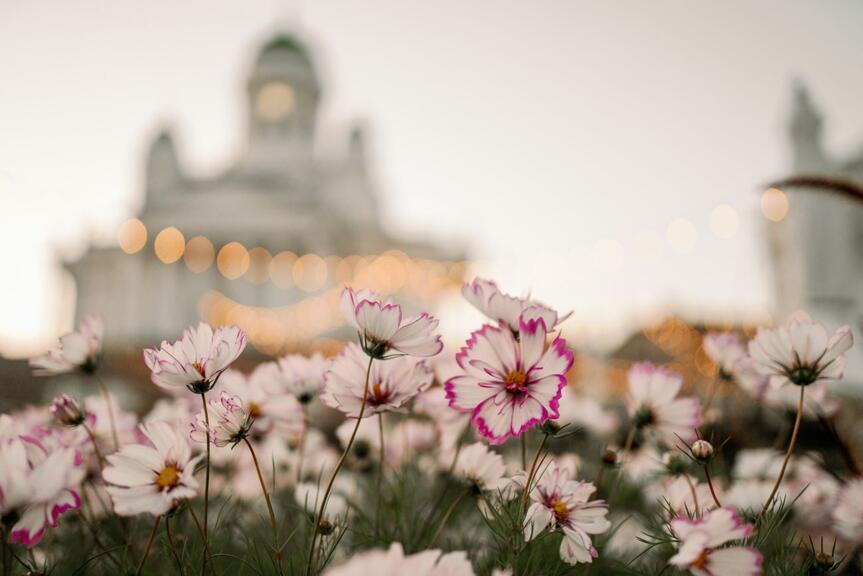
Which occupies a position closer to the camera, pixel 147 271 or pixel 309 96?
pixel 147 271

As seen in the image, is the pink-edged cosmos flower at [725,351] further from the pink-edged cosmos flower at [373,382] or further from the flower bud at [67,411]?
the flower bud at [67,411]

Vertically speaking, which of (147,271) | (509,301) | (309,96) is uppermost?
(309,96)

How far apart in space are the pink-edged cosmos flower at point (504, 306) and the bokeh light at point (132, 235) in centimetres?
2426

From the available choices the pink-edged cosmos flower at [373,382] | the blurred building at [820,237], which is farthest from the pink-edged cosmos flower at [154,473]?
the blurred building at [820,237]

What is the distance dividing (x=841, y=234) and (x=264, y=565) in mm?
15576

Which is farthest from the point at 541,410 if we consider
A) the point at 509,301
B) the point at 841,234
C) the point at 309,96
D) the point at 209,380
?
the point at 309,96

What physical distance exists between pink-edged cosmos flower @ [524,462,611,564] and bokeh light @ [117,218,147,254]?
2434 cm

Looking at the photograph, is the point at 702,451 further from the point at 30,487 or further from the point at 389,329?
the point at 30,487

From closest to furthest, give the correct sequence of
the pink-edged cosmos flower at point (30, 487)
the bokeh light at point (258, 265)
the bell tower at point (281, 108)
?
1. the pink-edged cosmos flower at point (30, 487)
2. the bokeh light at point (258, 265)
3. the bell tower at point (281, 108)

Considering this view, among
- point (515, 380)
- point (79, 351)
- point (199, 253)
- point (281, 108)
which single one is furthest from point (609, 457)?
point (281, 108)

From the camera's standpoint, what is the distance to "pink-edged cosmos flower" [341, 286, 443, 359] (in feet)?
2.15

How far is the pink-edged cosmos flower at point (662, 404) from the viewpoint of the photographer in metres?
0.91

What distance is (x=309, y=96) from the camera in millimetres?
28344

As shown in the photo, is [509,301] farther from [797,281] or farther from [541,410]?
[797,281]
